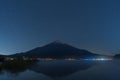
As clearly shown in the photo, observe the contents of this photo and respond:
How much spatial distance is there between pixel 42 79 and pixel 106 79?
33.9 feet

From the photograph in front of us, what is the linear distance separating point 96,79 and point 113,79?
Answer: 2635mm

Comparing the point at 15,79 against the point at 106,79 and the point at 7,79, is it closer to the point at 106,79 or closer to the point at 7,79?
the point at 7,79

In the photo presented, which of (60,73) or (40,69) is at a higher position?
(40,69)

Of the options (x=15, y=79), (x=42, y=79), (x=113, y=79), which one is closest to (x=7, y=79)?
(x=15, y=79)

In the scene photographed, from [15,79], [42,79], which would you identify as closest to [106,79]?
[42,79]

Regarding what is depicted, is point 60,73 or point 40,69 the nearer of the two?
point 60,73

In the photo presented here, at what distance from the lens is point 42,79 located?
42.6 m

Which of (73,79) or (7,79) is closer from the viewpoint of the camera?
(7,79)

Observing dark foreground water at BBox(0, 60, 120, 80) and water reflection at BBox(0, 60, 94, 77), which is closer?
dark foreground water at BBox(0, 60, 120, 80)

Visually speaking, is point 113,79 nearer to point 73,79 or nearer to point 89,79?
point 89,79

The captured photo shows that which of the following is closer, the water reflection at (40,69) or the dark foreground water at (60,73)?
the dark foreground water at (60,73)

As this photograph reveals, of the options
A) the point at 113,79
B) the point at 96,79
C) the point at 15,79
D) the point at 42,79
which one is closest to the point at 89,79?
the point at 96,79

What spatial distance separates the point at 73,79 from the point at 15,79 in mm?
9358

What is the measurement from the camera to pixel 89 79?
41.0m
